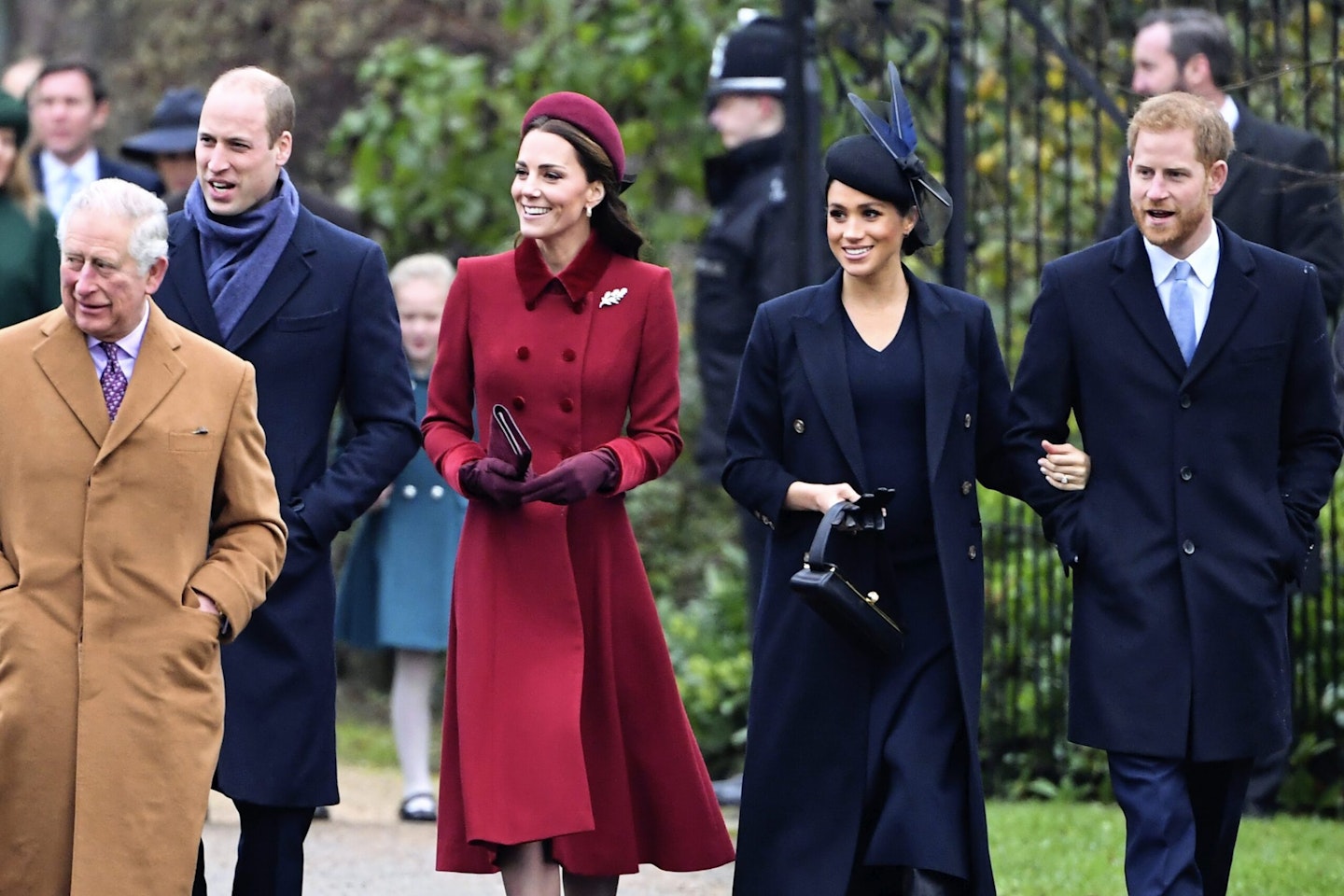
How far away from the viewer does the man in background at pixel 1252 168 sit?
732 centimetres

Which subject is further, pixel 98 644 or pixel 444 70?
pixel 444 70

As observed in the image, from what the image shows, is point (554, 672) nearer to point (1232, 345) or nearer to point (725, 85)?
point (1232, 345)

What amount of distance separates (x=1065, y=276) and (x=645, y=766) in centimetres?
159

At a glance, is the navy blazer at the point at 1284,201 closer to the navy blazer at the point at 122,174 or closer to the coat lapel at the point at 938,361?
the coat lapel at the point at 938,361

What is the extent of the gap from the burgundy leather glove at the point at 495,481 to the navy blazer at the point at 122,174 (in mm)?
3685

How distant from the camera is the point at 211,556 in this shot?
5.02 metres

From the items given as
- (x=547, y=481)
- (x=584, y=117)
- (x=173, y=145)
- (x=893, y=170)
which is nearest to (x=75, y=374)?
(x=547, y=481)

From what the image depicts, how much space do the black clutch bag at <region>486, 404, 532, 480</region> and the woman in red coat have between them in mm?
21

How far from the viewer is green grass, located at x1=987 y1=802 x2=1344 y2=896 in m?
6.82

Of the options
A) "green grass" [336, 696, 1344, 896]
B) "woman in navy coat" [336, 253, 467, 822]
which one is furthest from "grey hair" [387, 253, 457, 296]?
"green grass" [336, 696, 1344, 896]

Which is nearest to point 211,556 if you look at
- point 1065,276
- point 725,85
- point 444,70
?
point 1065,276

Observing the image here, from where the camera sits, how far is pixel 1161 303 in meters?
5.70

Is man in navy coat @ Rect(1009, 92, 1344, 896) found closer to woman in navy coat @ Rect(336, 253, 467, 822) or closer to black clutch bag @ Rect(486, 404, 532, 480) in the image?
black clutch bag @ Rect(486, 404, 532, 480)

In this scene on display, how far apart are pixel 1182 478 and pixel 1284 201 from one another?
6.86 ft
